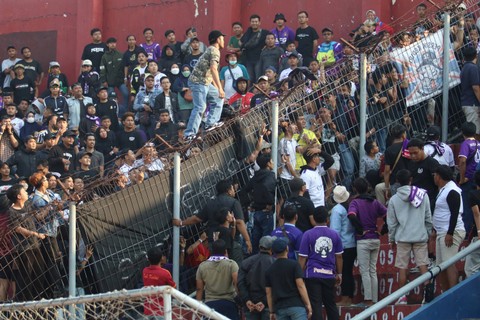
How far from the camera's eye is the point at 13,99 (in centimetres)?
2506

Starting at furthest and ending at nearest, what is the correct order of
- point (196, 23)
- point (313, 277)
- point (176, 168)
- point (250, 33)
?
point (196, 23) → point (250, 33) → point (176, 168) → point (313, 277)

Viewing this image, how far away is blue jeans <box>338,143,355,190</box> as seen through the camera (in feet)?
55.7

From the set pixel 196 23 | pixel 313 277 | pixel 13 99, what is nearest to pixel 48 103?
pixel 13 99

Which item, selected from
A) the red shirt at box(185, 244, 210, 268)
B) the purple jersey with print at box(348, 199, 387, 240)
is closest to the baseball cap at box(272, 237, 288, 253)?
the purple jersey with print at box(348, 199, 387, 240)

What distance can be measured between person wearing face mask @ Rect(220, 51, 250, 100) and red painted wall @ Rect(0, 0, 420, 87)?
7.47 feet

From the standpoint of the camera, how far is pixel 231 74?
22.5 meters

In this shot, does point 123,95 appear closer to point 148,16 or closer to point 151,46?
point 151,46

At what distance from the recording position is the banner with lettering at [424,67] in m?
17.7

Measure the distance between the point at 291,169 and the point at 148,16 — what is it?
10835 mm

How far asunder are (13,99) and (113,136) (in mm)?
4207

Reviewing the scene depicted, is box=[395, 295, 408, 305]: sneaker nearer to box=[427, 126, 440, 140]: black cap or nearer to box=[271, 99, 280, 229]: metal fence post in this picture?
box=[271, 99, 280, 229]: metal fence post

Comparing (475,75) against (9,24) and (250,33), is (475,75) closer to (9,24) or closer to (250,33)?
(250,33)

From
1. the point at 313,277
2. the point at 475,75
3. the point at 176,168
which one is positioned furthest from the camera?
the point at 475,75

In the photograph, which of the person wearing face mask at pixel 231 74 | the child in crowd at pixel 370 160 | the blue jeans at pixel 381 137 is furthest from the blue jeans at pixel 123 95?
the child in crowd at pixel 370 160
